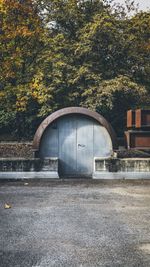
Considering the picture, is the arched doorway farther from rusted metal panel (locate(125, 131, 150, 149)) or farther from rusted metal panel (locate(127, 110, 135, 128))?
rusted metal panel (locate(127, 110, 135, 128))

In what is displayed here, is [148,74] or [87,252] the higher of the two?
[148,74]

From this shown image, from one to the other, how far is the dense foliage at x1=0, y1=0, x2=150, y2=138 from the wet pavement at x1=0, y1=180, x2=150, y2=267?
11.1 meters

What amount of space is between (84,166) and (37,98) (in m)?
9.19

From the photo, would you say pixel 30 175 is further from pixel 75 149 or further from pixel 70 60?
pixel 70 60

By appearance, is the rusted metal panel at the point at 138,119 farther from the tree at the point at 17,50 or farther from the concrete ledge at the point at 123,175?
the tree at the point at 17,50

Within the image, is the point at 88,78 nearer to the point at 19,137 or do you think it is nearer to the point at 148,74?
the point at 148,74

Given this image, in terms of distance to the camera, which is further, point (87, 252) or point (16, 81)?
point (16, 81)

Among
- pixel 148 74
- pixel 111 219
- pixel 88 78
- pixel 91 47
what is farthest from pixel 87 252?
pixel 148 74

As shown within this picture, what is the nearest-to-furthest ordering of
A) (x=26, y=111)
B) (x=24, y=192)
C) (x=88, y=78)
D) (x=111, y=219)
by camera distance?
(x=111, y=219)
(x=24, y=192)
(x=88, y=78)
(x=26, y=111)

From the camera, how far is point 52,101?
23938 millimetres

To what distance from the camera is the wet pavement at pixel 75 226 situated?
6.14 m

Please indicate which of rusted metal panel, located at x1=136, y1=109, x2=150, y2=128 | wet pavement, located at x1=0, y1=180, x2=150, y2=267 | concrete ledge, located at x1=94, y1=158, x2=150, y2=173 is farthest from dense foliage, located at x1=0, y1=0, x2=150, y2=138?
wet pavement, located at x1=0, y1=180, x2=150, y2=267

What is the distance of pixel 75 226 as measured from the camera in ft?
27.0

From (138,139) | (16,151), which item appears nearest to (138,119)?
(138,139)
